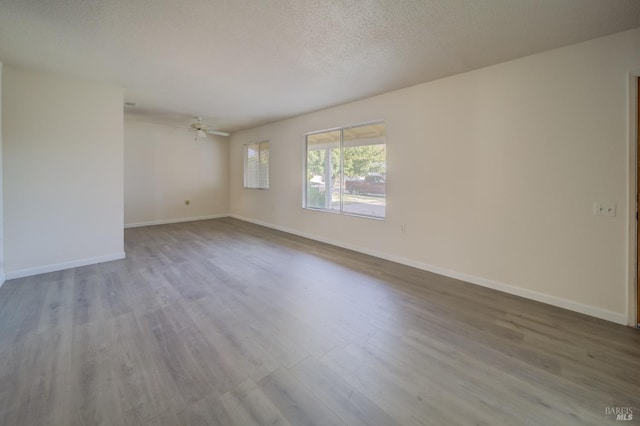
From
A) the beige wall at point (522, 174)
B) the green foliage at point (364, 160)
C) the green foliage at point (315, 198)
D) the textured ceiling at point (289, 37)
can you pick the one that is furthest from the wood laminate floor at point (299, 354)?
the textured ceiling at point (289, 37)

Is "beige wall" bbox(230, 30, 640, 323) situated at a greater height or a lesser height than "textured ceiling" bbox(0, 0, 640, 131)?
lesser

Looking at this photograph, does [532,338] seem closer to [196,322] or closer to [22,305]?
[196,322]

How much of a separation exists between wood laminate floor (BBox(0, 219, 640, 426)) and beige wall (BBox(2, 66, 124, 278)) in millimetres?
525

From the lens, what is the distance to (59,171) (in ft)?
12.0

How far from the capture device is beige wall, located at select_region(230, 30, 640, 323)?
97.0 inches

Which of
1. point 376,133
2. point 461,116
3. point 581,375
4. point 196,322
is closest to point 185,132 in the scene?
point 376,133

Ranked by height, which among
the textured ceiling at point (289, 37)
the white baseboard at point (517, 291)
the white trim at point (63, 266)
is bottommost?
the white baseboard at point (517, 291)

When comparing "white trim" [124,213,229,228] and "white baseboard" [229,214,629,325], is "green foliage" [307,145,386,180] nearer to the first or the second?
"white baseboard" [229,214,629,325]

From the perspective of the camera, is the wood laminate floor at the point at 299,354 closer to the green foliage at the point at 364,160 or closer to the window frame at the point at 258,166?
the green foliage at the point at 364,160

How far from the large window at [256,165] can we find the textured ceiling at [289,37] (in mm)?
3160

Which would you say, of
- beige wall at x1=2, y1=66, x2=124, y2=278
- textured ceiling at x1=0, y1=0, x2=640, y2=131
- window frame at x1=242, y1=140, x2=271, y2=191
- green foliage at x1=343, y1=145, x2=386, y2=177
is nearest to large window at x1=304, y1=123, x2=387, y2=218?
green foliage at x1=343, y1=145, x2=386, y2=177

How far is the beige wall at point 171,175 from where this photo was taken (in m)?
6.58

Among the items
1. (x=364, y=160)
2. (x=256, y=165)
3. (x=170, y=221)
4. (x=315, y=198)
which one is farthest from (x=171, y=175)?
(x=364, y=160)

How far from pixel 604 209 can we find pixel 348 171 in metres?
3.35
